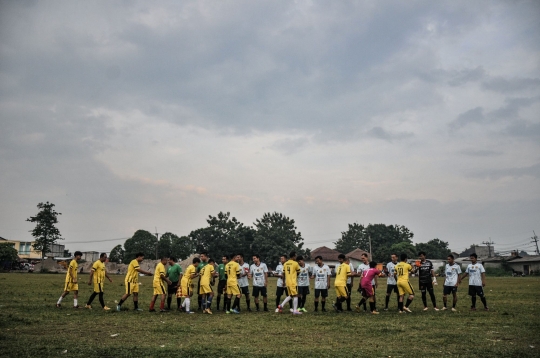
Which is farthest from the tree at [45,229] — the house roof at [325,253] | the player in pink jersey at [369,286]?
the player in pink jersey at [369,286]

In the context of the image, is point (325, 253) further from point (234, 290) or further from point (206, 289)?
point (206, 289)

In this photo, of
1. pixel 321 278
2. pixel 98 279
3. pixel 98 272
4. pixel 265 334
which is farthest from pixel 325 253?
pixel 265 334

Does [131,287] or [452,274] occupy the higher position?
[452,274]

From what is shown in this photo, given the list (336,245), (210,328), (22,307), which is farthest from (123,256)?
(210,328)

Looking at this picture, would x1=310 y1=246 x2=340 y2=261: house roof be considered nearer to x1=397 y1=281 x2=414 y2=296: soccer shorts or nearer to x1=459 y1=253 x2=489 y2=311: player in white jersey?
x1=459 y1=253 x2=489 y2=311: player in white jersey

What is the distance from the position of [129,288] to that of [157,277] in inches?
42.5

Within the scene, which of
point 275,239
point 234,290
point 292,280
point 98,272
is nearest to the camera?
point 292,280

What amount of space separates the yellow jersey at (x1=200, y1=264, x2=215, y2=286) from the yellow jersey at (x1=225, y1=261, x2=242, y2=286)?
0.70 metres

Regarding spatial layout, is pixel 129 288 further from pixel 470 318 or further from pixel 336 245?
pixel 336 245

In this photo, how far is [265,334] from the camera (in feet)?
34.7

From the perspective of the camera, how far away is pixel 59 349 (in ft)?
28.0

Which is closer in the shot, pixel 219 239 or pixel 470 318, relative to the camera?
pixel 470 318

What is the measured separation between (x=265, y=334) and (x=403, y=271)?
722 cm

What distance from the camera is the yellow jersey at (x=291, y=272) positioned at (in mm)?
15469
